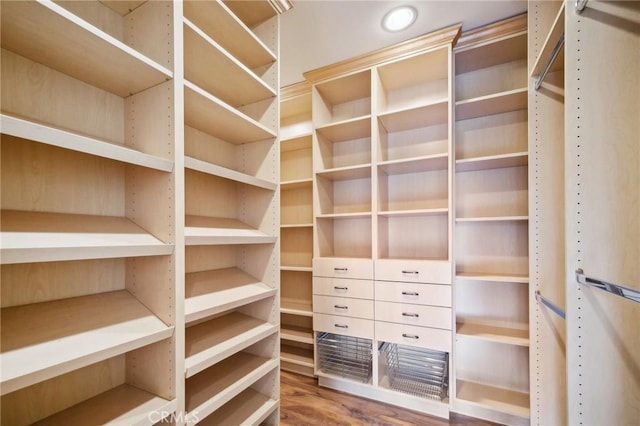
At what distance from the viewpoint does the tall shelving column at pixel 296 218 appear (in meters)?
2.50

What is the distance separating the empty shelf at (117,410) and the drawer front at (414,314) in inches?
53.1

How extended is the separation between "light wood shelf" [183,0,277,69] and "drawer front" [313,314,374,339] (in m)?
1.82

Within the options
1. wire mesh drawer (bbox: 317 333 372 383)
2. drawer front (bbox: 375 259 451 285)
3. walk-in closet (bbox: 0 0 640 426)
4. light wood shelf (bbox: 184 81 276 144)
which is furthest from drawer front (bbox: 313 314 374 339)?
light wood shelf (bbox: 184 81 276 144)

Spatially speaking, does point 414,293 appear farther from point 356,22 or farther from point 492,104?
point 356,22

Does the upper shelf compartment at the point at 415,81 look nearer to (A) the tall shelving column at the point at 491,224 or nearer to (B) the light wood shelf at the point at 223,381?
(A) the tall shelving column at the point at 491,224

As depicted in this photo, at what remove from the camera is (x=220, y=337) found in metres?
1.31

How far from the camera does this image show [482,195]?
1.98 m

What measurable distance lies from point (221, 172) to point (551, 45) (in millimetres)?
1624

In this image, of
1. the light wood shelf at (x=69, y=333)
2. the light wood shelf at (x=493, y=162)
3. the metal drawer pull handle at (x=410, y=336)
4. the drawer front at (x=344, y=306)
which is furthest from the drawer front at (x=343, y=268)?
the light wood shelf at (x=69, y=333)

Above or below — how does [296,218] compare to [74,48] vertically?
below

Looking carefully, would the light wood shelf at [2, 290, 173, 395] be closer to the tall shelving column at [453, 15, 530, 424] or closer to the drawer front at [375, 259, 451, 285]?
the drawer front at [375, 259, 451, 285]

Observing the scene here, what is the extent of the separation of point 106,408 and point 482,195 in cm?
233

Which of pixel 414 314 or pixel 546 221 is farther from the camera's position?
pixel 414 314

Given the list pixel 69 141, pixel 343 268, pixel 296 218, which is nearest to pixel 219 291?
pixel 69 141
